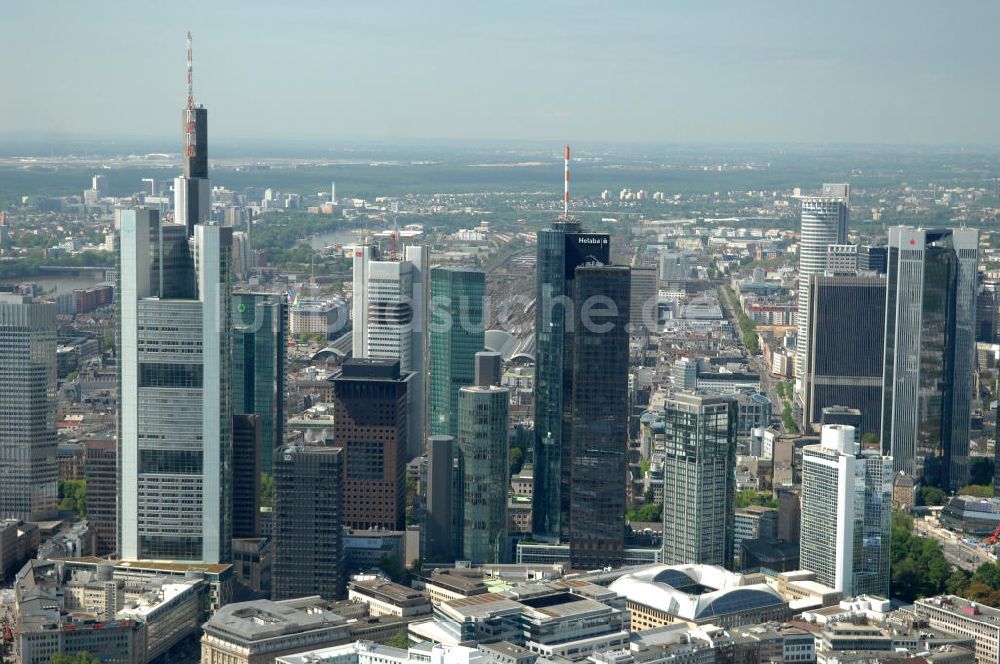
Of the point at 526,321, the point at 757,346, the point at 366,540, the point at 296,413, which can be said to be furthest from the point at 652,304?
the point at 366,540

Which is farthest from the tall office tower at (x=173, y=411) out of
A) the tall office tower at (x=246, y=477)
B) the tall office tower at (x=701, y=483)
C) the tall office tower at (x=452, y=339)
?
the tall office tower at (x=701, y=483)

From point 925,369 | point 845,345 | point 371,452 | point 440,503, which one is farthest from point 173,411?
point 845,345

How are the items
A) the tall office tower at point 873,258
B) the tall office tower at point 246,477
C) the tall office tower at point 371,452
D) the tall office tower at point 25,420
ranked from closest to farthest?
the tall office tower at point 246,477
the tall office tower at point 371,452
the tall office tower at point 25,420
the tall office tower at point 873,258

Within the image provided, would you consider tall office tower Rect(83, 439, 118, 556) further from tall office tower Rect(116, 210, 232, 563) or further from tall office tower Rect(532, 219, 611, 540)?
tall office tower Rect(532, 219, 611, 540)

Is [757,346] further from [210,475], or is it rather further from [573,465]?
→ [210,475]

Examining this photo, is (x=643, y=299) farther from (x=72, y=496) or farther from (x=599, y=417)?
(x=72, y=496)

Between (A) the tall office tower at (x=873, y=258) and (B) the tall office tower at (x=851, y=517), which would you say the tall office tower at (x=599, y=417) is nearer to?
(B) the tall office tower at (x=851, y=517)
